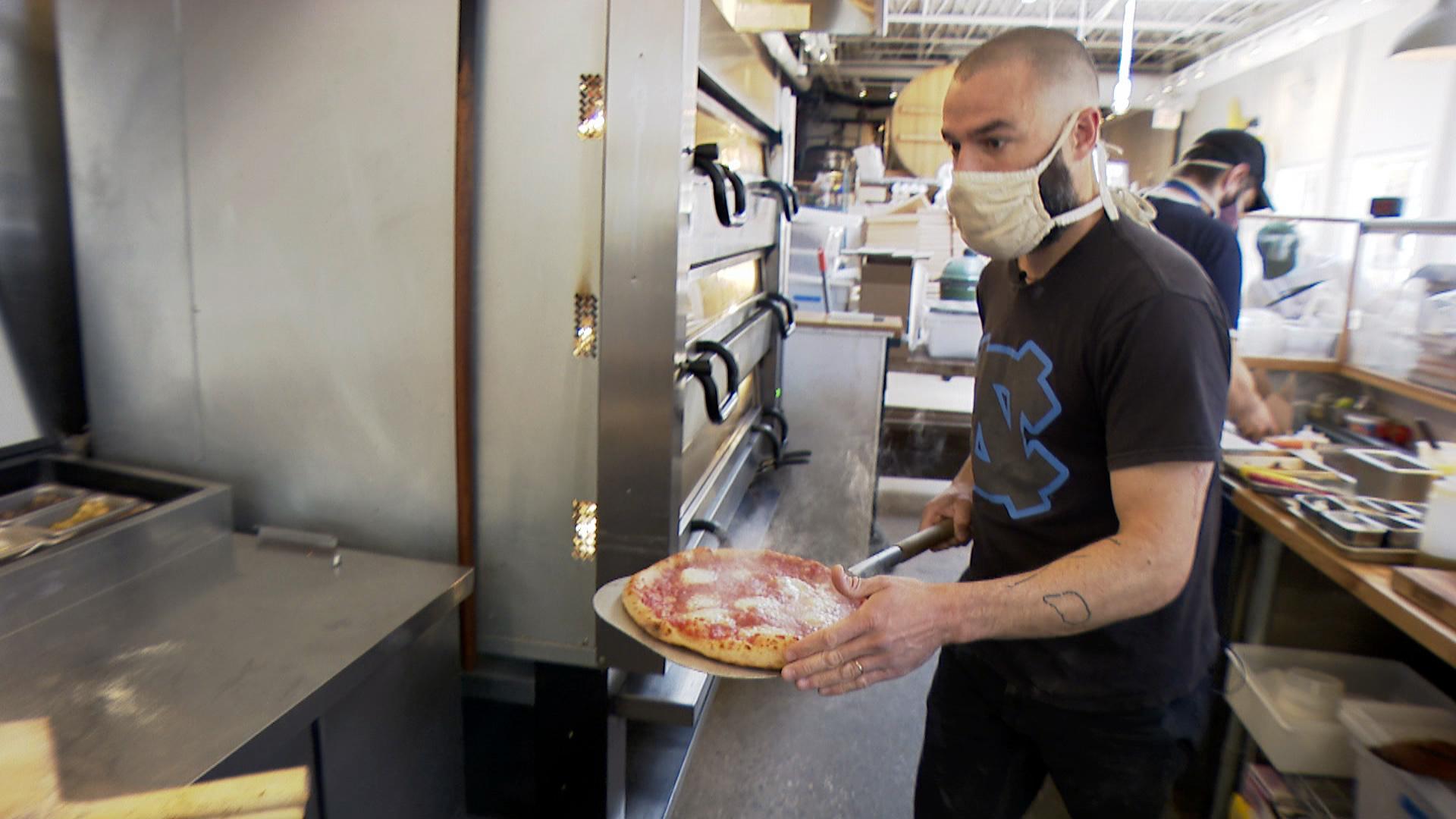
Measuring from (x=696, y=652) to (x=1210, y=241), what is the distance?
2.38m

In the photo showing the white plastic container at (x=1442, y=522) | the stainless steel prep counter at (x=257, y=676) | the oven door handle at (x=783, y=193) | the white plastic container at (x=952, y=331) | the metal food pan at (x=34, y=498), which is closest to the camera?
the stainless steel prep counter at (x=257, y=676)

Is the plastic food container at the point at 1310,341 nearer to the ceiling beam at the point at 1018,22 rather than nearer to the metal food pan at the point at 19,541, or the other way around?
the metal food pan at the point at 19,541

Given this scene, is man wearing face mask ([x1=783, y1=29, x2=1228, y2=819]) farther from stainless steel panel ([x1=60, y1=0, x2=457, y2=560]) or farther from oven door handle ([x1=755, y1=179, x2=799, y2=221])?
oven door handle ([x1=755, y1=179, x2=799, y2=221])

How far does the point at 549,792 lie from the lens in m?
1.75

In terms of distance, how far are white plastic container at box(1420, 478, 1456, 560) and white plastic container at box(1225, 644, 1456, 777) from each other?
423 millimetres

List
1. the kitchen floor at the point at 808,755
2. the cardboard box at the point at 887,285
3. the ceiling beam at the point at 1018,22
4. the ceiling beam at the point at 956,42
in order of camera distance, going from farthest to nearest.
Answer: the ceiling beam at the point at 956,42
the ceiling beam at the point at 1018,22
the cardboard box at the point at 887,285
the kitchen floor at the point at 808,755

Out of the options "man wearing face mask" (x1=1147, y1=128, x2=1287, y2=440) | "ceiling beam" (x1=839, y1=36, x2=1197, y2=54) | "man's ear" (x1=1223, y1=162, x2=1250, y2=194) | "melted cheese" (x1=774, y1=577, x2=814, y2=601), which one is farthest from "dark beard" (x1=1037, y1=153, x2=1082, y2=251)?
"ceiling beam" (x1=839, y1=36, x2=1197, y2=54)

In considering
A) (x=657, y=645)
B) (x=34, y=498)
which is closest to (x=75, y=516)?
(x=34, y=498)

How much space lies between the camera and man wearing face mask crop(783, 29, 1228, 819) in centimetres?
119

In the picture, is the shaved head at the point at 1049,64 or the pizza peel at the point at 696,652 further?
the shaved head at the point at 1049,64

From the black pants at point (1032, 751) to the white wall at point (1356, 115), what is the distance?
599 cm

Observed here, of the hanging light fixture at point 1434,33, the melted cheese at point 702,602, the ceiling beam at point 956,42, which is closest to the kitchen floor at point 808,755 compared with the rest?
the melted cheese at point 702,602

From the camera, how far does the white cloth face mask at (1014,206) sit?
136cm

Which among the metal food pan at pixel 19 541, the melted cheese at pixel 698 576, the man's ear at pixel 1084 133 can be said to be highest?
the man's ear at pixel 1084 133
